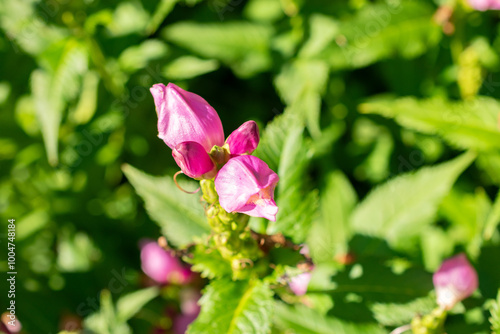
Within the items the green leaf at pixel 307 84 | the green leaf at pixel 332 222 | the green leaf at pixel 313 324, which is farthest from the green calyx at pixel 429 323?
the green leaf at pixel 307 84

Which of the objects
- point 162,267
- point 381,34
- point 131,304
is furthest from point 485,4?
point 131,304

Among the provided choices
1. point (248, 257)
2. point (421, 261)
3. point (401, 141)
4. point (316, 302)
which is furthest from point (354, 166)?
point (248, 257)

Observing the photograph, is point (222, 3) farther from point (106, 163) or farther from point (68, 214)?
point (68, 214)

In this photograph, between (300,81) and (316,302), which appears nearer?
(316,302)

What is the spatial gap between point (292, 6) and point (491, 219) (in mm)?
1720

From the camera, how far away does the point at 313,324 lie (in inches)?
69.3

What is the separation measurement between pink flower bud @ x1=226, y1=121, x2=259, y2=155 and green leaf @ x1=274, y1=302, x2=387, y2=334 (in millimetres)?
735

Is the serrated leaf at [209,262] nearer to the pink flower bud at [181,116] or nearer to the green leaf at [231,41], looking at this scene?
the pink flower bud at [181,116]

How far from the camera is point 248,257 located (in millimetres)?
1518

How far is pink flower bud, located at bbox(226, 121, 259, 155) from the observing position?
125cm

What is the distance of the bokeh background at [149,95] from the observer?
2.46 m

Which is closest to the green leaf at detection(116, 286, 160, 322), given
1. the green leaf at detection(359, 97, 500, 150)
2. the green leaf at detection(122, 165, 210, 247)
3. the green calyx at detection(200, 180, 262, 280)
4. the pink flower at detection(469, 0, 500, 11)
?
the green leaf at detection(122, 165, 210, 247)

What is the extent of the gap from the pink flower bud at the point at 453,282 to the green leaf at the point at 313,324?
0.26m

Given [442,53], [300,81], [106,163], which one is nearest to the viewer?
[300,81]
